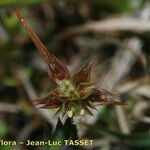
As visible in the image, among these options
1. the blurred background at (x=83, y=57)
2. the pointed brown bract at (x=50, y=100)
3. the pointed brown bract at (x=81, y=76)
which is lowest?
the pointed brown bract at (x=50, y=100)

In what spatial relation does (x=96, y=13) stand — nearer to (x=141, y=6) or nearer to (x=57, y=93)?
(x=141, y=6)

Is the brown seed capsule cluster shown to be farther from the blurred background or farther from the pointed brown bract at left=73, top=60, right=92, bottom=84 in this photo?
the blurred background

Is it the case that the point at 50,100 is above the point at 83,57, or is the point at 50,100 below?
below

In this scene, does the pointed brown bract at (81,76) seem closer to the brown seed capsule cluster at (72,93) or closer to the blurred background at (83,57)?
the brown seed capsule cluster at (72,93)

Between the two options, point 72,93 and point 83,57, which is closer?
point 72,93

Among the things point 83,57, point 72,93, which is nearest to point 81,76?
point 72,93

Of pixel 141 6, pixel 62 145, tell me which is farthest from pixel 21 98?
pixel 62 145

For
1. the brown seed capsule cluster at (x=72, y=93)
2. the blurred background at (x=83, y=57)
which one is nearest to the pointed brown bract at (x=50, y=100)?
the brown seed capsule cluster at (x=72, y=93)

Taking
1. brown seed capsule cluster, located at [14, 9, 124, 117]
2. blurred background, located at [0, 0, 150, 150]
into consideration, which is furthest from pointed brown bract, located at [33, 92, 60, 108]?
blurred background, located at [0, 0, 150, 150]

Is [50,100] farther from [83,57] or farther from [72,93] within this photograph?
[83,57]
